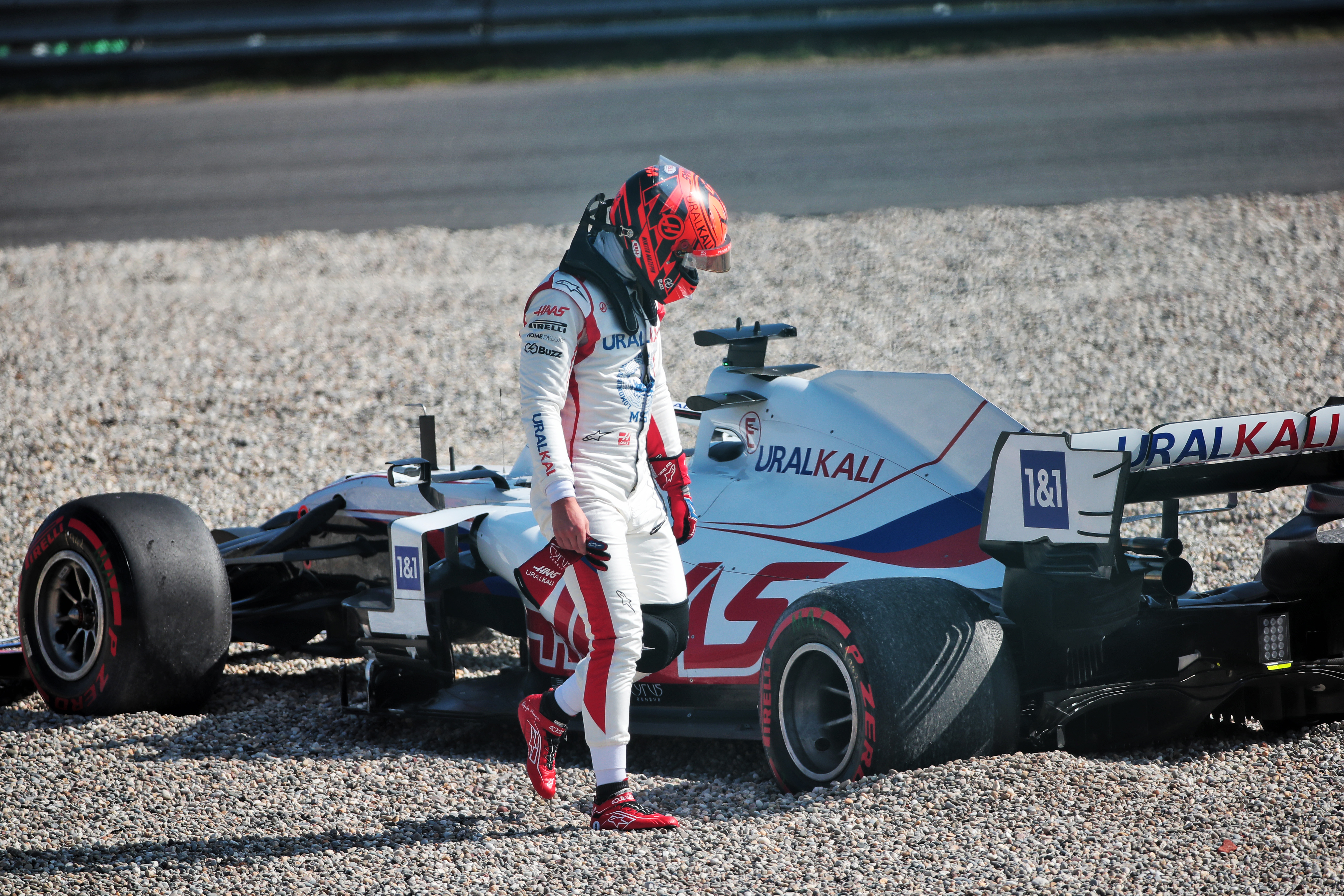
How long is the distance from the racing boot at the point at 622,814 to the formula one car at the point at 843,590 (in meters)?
0.48

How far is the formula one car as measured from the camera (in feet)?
13.8

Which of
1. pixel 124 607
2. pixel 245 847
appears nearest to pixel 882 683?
pixel 245 847

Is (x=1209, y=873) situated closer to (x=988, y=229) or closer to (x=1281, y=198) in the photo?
(x=988, y=229)

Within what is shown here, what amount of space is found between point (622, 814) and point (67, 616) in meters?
2.97

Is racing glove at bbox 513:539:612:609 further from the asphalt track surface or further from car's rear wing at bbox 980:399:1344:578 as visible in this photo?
the asphalt track surface

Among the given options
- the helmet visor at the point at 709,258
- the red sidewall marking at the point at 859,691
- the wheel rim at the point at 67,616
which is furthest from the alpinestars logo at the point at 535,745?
the wheel rim at the point at 67,616

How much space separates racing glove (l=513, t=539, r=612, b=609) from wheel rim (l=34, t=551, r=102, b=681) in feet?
7.06

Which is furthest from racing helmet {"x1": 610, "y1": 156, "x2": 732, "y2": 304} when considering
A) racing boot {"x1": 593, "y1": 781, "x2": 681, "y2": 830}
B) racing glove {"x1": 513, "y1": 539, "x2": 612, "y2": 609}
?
racing boot {"x1": 593, "y1": 781, "x2": 681, "y2": 830}

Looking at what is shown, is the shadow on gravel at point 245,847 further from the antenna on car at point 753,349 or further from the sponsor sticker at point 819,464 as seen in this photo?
the antenna on car at point 753,349

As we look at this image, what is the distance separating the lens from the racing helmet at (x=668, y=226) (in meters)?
4.20

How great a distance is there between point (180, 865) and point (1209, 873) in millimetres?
2867

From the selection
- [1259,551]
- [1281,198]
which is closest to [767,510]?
[1259,551]

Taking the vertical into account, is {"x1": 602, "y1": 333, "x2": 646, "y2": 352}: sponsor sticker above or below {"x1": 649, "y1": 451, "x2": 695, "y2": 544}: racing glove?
above

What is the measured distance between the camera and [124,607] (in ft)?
18.2
